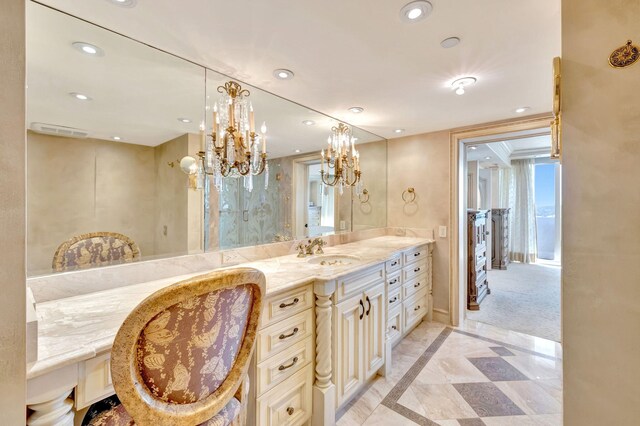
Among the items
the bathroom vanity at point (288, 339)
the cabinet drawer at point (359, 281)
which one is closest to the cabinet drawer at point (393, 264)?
the bathroom vanity at point (288, 339)

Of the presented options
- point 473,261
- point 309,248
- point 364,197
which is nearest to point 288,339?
point 309,248

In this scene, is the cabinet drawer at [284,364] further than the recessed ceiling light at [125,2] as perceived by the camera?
Yes

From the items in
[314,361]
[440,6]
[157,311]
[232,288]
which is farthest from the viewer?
[314,361]

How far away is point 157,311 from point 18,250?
1.08 ft

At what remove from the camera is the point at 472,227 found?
347 centimetres

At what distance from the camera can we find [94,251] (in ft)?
4.25

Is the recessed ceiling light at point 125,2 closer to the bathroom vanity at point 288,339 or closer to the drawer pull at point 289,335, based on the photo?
the bathroom vanity at point 288,339

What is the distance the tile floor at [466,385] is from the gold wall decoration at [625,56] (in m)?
2.01

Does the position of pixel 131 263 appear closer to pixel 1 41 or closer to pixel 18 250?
pixel 18 250

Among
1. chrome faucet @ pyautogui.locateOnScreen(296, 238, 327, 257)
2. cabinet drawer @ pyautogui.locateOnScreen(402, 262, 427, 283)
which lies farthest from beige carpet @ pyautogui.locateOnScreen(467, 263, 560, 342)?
chrome faucet @ pyautogui.locateOnScreen(296, 238, 327, 257)

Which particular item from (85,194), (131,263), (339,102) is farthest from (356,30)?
(131,263)

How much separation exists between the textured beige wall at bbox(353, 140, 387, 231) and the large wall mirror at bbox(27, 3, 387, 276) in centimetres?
149

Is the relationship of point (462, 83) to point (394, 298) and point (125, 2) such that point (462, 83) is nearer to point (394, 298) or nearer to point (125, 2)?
point (394, 298)

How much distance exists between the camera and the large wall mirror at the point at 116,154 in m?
1.19
